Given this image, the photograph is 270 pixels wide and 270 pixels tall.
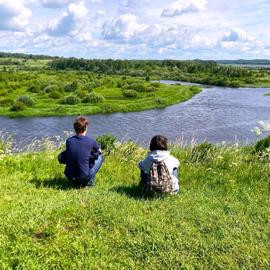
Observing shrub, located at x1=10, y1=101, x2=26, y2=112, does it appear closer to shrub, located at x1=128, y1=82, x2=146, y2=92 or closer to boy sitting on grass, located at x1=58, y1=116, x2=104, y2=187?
shrub, located at x1=128, y1=82, x2=146, y2=92

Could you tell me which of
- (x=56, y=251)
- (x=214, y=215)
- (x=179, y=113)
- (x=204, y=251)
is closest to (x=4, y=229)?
(x=56, y=251)

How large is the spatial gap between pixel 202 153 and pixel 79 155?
4008mm

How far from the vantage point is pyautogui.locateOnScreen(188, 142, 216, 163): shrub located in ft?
36.8

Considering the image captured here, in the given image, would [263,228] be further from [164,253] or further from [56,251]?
[56,251]

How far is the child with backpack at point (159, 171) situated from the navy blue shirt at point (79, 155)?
124cm

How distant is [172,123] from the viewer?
1991 inches

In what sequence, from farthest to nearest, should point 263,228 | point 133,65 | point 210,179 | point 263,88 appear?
point 133,65 < point 263,88 < point 210,179 < point 263,228

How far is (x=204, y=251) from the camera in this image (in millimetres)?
6164

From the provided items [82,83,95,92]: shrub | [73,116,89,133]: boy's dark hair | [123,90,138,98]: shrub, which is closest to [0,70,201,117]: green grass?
[82,83,95,92]: shrub

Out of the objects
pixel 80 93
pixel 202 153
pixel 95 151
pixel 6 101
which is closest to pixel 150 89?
pixel 80 93

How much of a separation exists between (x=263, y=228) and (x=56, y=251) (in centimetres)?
343

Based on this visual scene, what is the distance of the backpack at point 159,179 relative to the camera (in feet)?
27.0

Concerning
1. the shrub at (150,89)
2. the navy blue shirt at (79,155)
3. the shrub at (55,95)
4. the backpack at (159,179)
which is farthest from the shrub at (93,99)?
the backpack at (159,179)

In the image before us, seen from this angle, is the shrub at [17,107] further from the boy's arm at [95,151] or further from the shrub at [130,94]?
the boy's arm at [95,151]
